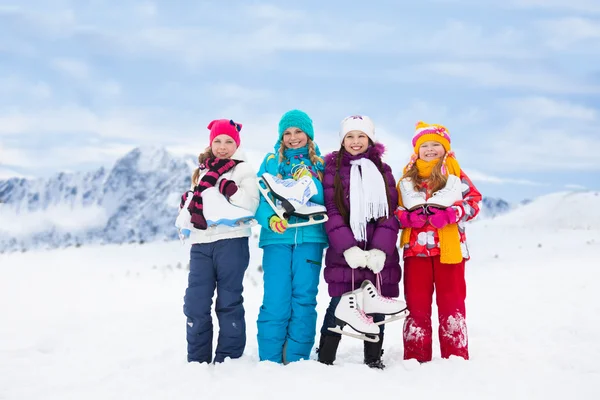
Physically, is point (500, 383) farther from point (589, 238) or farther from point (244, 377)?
point (589, 238)

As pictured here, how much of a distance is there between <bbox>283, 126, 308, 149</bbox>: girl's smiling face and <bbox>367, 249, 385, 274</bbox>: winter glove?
1317mm

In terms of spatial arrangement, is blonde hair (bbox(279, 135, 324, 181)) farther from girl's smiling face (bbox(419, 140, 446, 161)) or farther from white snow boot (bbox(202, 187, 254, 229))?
girl's smiling face (bbox(419, 140, 446, 161))

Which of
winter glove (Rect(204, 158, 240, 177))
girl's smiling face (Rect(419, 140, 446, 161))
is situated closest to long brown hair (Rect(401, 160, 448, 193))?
girl's smiling face (Rect(419, 140, 446, 161))

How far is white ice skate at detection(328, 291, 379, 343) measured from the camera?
4.98 meters

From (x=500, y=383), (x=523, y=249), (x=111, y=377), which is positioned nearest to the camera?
(x=500, y=383)

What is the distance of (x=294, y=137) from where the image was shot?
18.3 ft

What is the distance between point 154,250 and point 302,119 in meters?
10.9

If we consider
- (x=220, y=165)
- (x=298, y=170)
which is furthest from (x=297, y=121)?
(x=220, y=165)

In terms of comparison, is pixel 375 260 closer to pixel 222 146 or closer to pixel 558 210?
pixel 222 146

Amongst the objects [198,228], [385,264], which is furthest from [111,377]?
[385,264]

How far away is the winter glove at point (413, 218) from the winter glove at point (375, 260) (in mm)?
441

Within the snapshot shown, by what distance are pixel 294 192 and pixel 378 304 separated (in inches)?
49.2

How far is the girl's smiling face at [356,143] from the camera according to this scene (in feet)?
17.9

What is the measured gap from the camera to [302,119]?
5578 millimetres
